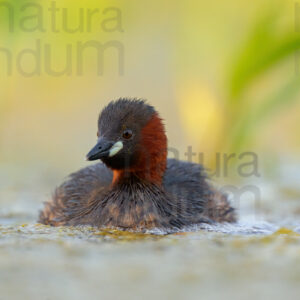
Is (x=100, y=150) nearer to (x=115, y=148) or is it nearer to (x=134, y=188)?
(x=115, y=148)

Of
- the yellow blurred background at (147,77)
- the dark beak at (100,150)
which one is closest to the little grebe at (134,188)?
the dark beak at (100,150)

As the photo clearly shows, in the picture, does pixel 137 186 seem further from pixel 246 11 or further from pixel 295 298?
pixel 246 11

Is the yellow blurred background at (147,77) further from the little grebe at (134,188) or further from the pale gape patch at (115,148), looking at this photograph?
the pale gape patch at (115,148)

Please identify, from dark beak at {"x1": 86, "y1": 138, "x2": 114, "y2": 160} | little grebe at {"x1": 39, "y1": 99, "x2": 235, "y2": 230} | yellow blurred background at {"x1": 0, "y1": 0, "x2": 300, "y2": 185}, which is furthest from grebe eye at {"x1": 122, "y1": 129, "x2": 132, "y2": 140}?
yellow blurred background at {"x1": 0, "y1": 0, "x2": 300, "y2": 185}

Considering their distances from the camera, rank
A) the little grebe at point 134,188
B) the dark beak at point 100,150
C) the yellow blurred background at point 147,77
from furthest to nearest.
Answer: the yellow blurred background at point 147,77
the little grebe at point 134,188
the dark beak at point 100,150

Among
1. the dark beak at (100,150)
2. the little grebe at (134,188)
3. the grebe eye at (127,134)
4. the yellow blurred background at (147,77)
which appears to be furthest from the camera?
the yellow blurred background at (147,77)

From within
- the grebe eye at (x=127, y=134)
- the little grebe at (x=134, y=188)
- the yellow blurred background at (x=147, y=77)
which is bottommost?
the little grebe at (x=134, y=188)

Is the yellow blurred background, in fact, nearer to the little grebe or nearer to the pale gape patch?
the little grebe
